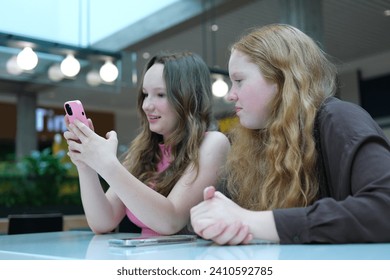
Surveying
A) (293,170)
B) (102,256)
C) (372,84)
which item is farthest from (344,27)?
(102,256)

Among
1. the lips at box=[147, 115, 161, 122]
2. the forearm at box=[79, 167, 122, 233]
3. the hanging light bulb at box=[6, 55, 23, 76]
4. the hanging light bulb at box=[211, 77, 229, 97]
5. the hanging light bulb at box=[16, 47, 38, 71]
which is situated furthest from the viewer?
the hanging light bulb at box=[211, 77, 229, 97]

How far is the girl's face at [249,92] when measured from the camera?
1.23m

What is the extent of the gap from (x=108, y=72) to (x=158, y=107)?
4.01m

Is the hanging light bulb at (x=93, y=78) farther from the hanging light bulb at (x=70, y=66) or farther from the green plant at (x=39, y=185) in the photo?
the green plant at (x=39, y=185)

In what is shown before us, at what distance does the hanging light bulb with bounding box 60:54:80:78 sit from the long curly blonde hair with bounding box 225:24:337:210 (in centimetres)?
430

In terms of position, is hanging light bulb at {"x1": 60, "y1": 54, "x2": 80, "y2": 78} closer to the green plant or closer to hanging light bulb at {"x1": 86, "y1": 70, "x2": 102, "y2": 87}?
hanging light bulb at {"x1": 86, "y1": 70, "x2": 102, "y2": 87}

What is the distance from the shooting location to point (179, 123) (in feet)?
5.56

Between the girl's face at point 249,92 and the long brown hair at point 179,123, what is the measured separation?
347 mm

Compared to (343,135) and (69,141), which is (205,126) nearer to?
(69,141)

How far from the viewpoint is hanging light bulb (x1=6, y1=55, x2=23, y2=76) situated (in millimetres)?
5168

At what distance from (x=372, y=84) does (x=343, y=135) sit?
8.82m

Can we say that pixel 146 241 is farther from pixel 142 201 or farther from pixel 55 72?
pixel 55 72

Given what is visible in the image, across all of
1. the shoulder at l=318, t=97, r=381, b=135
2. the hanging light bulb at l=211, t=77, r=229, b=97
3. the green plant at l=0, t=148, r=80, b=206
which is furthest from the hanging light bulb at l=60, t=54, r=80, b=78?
the shoulder at l=318, t=97, r=381, b=135

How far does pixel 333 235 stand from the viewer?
93 cm
